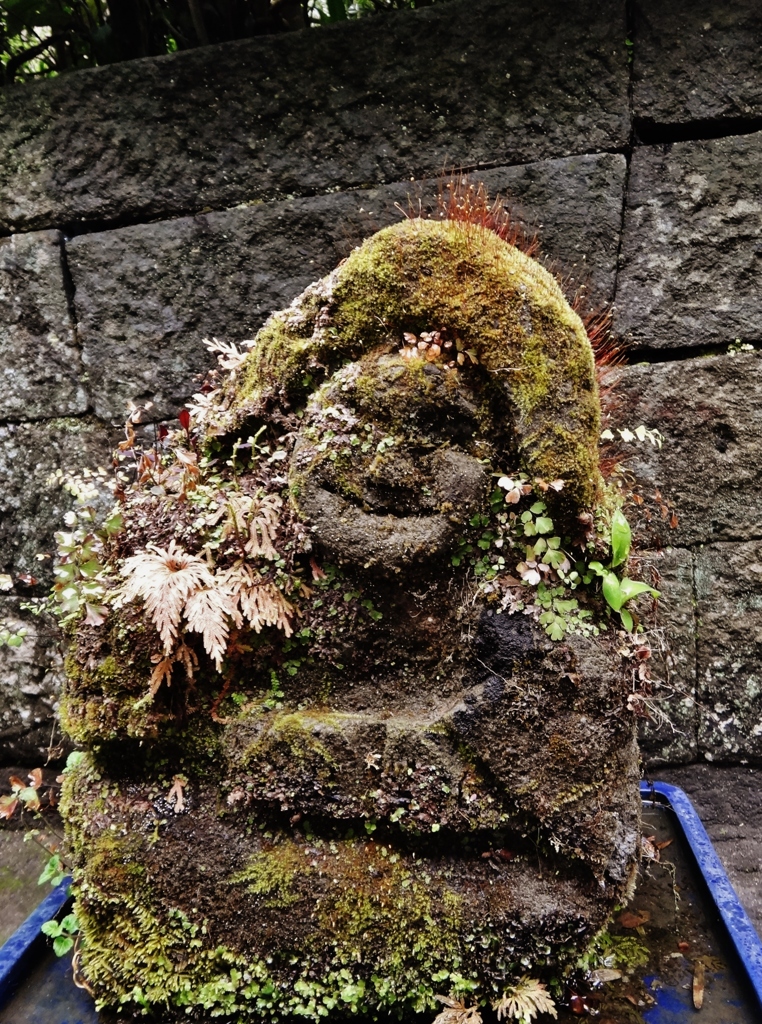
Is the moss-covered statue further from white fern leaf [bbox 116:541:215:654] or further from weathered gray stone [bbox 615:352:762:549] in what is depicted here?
weathered gray stone [bbox 615:352:762:549]

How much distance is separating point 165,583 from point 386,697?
2.45ft

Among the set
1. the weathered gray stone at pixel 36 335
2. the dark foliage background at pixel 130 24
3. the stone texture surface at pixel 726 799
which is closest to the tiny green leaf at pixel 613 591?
the stone texture surface at pixel 726 799

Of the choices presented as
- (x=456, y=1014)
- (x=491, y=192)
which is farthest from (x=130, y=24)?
(x=456, y=1014)

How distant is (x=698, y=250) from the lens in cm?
272

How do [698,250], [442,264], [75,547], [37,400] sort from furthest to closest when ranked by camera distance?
[37,400] < [698,250] < [75,547] < [442,264]

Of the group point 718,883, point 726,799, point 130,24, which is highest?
point 130,24

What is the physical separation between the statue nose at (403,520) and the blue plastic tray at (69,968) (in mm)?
1460

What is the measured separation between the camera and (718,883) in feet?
7.39

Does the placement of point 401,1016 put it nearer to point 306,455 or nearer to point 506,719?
point 506,719

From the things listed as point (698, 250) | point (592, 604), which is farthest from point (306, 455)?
point (698, 250)

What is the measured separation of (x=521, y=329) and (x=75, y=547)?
1.54m

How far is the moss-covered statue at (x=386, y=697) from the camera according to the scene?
1.82 m

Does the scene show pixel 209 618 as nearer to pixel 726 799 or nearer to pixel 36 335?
pixel 36 335

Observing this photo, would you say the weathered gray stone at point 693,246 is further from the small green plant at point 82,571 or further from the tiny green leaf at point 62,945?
the tiny green leaf at point 62,945
